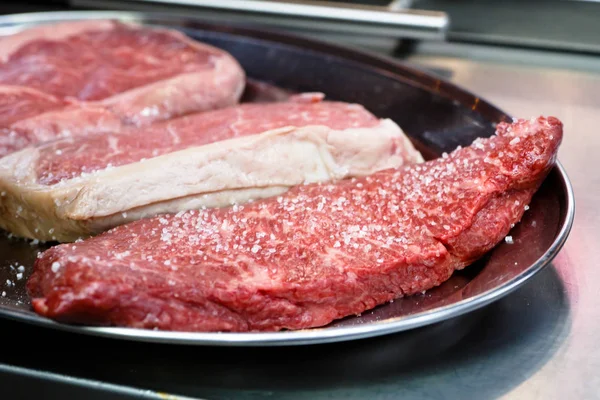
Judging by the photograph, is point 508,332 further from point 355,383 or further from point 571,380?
point 355,383

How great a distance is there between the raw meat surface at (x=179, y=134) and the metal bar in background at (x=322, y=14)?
0.75 meters

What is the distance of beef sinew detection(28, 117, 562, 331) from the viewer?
1.30 metres

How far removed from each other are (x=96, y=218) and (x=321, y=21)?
1.52m

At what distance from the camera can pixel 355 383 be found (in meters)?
1.28

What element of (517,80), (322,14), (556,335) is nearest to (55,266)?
(556,335)

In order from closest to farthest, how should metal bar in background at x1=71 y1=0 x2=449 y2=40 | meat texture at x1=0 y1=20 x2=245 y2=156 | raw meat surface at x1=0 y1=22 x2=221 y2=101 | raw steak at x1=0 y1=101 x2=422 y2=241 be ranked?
1. raw steak at x1=0 y1=101 x2=422 y2=241
2. meat texture at x1=0 y1=20 x2=245 y2=156
3. raw meat surface at x1=0 y1=22 x2=221 y2=101
4. metal bar in background at x1=71 y1=0 x2=449 y2=40

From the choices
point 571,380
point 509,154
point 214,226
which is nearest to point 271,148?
point 214,226

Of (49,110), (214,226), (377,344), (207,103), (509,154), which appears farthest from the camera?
(207,103)

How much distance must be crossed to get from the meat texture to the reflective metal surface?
0.23m

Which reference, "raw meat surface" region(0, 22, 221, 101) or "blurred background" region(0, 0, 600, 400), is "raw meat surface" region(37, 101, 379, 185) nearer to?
"raw meat surface" region(0, 22, 221, 101)

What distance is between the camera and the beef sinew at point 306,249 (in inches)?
51.3

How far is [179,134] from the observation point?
1.90m

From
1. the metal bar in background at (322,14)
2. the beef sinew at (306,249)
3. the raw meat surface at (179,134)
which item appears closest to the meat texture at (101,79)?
the raw meat surface at (179,134)

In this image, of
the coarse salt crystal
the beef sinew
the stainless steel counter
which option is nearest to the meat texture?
the beef sinew
